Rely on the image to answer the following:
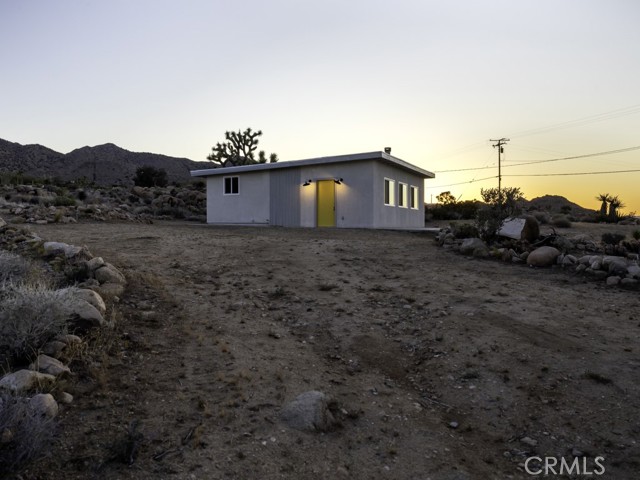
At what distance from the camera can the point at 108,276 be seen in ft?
19.7

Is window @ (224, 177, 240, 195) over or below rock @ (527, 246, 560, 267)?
over

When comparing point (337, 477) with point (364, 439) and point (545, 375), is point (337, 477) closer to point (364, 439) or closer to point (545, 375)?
point (364, 439)

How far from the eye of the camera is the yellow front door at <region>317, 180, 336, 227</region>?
19.0m

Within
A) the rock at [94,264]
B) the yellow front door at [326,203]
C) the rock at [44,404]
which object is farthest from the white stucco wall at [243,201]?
the rock at [44,404]

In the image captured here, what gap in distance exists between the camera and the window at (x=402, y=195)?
20913 mm

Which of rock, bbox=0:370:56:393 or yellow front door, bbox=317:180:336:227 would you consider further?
yellow front door, bbox=317:180:336:227

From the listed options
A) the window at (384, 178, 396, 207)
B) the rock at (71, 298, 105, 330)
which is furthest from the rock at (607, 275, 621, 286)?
the window at (384, 178, 396, 207)

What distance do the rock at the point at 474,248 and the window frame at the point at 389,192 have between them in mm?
8656

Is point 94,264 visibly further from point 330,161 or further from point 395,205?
point 395,205

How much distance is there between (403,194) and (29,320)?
18647 millimetres

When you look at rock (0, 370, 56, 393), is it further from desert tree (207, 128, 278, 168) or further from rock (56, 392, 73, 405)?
desert tree (207, 128, 278, 168)

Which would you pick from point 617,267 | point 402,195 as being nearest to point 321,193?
point 402,195

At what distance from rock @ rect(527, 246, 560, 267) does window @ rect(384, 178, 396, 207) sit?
10.2 metres

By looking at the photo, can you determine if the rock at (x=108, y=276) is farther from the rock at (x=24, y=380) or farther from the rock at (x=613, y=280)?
the rock at (x=613, y=280)
